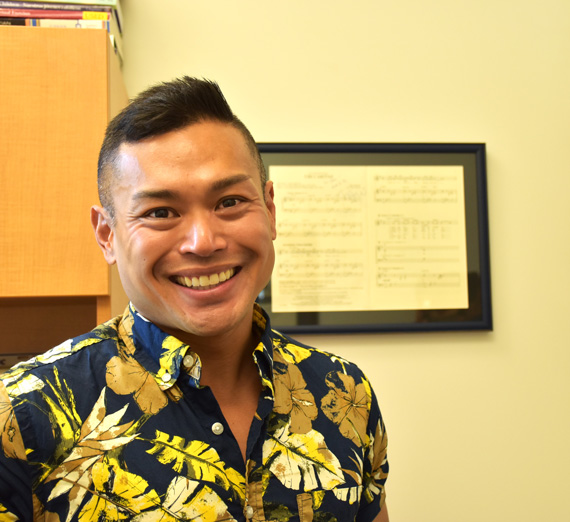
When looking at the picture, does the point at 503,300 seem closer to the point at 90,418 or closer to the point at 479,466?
the point at 479,466

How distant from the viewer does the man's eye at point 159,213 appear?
90 cm

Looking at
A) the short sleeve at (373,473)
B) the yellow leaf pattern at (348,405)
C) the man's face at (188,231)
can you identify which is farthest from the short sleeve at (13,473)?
the short sleeve at (373,473)

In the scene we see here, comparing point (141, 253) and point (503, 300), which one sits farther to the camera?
point (503, 300)

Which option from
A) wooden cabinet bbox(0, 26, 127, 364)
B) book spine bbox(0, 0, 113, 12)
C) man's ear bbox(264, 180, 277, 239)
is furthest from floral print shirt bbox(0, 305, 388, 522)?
book spine bbox(0, 0, 113, 12)

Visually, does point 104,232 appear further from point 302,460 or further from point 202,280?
point 302,460

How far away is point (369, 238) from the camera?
1.83m

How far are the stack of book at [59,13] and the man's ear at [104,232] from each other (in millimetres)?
605

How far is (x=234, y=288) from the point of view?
3.04ft

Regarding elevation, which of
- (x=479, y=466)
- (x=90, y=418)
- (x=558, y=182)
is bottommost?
(x=479, y=466)

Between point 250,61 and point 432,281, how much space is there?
36.9 inches

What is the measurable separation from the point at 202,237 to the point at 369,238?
104 cm

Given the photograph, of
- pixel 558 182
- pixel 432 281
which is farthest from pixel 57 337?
pixel 558 182

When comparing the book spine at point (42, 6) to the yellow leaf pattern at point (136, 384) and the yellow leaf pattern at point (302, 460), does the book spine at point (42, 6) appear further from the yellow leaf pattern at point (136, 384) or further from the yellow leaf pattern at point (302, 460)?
the yellow leaf pattern at point (302, 460)

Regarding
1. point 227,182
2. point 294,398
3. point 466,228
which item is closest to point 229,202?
point 227,182
